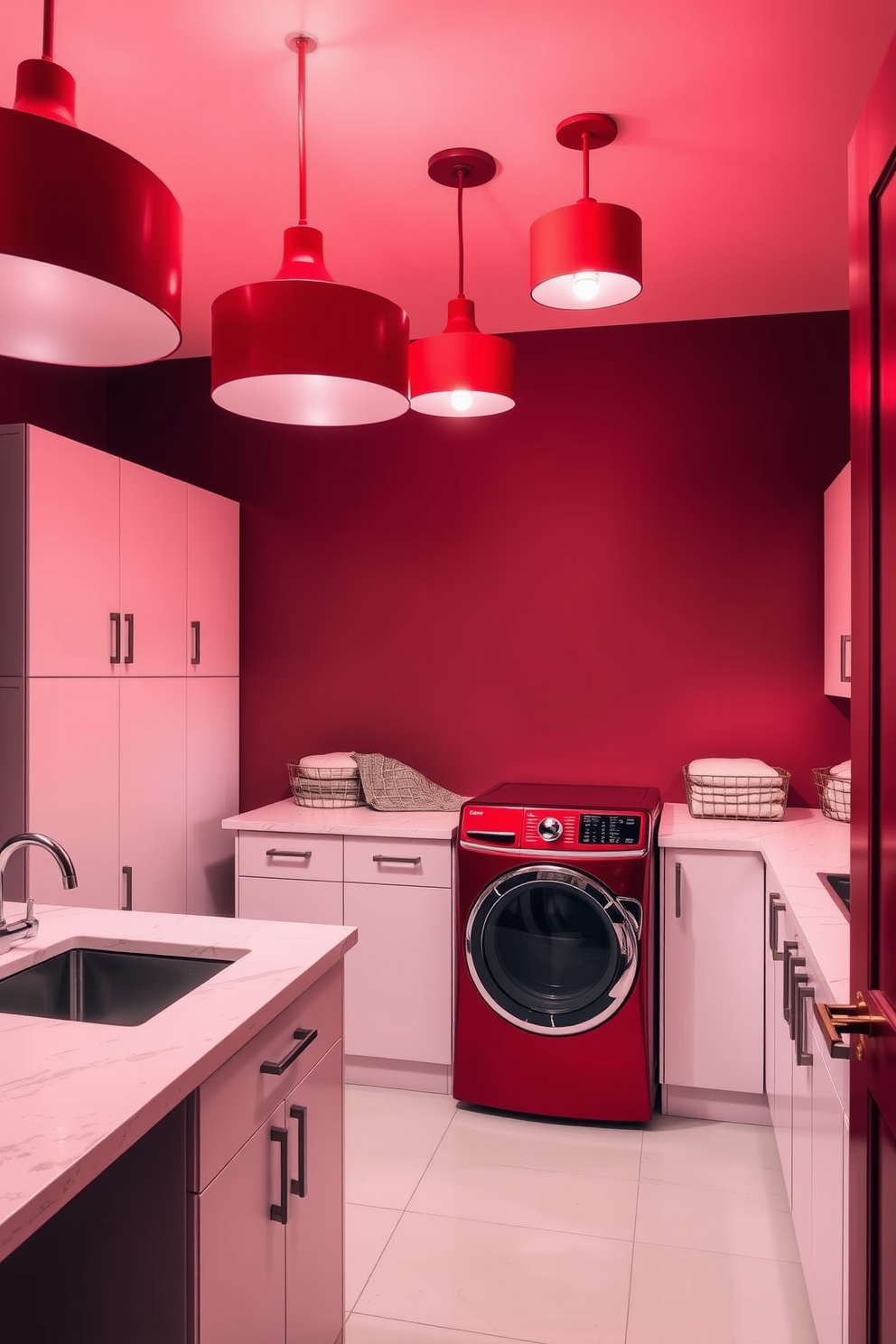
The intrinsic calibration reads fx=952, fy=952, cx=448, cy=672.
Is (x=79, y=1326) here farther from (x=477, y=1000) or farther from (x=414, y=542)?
(x=414, y=542)

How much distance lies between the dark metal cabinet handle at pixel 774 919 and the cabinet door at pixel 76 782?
79.2 inches

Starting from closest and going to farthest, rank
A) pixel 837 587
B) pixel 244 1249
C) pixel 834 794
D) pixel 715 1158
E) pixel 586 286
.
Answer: pixel 244 1249
pixel 586 286
pixel 715 1158
pixel 837 587
pixel 834 794

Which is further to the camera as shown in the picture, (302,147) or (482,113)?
(482,113)

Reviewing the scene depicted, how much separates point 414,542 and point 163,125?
1.80 m

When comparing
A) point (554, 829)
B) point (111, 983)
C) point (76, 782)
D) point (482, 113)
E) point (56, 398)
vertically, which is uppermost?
point (482, 113)

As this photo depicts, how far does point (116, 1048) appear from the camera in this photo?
1.30m

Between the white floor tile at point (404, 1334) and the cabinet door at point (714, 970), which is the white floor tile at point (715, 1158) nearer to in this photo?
the cabinet door at point (714, 970)

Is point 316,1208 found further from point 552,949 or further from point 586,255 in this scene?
point 586,255

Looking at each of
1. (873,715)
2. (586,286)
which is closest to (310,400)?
(586,286)

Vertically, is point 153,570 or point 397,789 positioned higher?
point 153,570

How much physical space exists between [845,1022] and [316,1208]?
1.05 metres

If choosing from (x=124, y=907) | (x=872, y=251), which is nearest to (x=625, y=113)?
(x=872, y=251)

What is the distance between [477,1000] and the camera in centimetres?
302

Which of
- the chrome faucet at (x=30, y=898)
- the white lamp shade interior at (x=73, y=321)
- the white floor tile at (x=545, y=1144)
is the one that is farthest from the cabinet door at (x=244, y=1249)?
the white floor tile at (x=545, y=1144)
